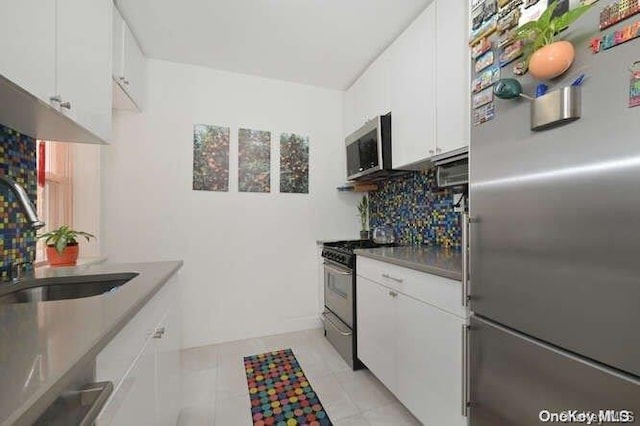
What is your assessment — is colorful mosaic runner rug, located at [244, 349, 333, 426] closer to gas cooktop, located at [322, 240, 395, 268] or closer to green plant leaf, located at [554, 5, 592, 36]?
gas cooktop, located at [322, 240, 395, 268]

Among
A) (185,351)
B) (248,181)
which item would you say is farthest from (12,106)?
(185,351)

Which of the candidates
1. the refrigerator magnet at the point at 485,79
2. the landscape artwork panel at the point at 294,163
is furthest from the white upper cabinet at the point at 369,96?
the refrigerator magnet at the point at 485,79

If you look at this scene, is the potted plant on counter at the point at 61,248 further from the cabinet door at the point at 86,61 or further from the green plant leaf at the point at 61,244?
the cabinet door at the point at 86,61

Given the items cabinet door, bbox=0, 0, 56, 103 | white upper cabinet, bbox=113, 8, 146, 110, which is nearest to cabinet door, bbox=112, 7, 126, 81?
white upper cabinet, bbox=113, 8, 146, 110

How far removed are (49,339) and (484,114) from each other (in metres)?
1.56

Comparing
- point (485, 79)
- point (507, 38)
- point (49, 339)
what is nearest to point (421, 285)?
point (485, 79)

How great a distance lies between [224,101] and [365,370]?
8.85ft

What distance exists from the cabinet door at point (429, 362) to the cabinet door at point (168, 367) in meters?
1.21

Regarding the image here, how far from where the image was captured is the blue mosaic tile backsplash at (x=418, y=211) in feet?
6.55

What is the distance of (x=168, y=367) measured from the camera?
128 centimetres

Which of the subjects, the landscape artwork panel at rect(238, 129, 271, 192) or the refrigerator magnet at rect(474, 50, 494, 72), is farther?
the landscape artwork panel at rect(238, 129, 271, 192)

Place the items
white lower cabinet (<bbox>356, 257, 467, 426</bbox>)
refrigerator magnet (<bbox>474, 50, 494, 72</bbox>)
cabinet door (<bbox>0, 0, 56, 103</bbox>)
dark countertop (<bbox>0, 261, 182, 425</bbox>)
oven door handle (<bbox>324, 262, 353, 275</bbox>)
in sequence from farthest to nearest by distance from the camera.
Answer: oven door handle (<bbox>324, 262, 353, 275</bbox>), white lower cabinet (<bbox>356, 257, 467, 426</bbox>), refrigerator magnet (<bbox>474, 50, 494, 72</bbox>), cabinet door (<bbox>0, 0, 56, 103</bbox>), dark countertop (<bbox>0, 261, 182, 425</bbox>)

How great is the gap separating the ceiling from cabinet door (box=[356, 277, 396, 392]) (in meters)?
1.87

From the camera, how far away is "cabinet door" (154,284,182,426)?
3.73 ft
